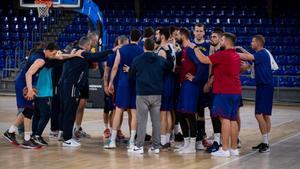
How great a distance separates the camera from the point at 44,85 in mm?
10562

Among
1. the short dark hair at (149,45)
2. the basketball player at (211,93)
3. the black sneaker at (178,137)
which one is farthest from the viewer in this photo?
the black sneaker at (178,137)

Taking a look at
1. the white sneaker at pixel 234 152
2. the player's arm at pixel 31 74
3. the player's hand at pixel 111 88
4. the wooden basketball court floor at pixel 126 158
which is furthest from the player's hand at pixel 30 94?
the white sneaker at pixel 234 152

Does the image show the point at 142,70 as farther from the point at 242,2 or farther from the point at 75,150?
the point at 242,2

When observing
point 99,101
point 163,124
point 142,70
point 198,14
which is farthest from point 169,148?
point 198,14

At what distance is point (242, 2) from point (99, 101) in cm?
1166

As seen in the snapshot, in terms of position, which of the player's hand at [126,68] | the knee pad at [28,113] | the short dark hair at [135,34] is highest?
the short dark hair at [135,34]

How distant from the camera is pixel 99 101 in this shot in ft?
63.4

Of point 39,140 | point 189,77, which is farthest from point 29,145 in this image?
point 189,77

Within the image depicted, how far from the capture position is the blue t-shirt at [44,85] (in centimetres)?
1052

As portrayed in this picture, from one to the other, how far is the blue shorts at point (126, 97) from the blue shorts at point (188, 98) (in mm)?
771

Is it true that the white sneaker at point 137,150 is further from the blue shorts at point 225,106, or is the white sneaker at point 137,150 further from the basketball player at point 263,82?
the basketball player at point 263,82

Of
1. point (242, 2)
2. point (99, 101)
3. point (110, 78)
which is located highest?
point (242, 2)

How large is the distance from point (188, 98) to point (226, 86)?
68cm

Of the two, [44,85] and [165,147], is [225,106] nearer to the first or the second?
[165,147]
